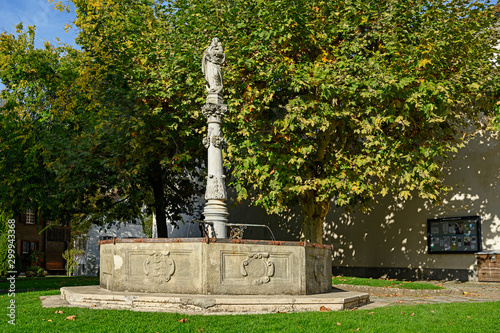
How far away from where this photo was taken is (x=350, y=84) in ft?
53.1

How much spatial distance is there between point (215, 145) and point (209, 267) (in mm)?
3689

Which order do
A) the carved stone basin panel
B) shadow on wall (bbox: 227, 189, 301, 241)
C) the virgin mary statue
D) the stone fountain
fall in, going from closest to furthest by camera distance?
1. the stone fountain
2. the carved stone basin panel
3. the virgin mary statue
4. shadow on wall (bbox: 227, 189, 301, 241)

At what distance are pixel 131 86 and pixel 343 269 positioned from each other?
13178 millimetres

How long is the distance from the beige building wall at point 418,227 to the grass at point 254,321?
1054 cm

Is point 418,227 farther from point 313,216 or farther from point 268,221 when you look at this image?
point 268,221

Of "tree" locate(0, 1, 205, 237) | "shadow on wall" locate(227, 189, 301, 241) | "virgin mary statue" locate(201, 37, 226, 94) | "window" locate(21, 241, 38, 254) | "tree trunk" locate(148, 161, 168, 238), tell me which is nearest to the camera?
"virgin mary statue" locate(201, 37, 226, 94)

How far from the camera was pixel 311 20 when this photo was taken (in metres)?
17.4

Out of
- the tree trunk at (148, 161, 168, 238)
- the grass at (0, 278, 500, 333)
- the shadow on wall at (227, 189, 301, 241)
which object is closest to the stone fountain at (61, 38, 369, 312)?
the grass at (0, 278, 500, 333)

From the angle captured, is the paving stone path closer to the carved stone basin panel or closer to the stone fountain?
the stone fountain

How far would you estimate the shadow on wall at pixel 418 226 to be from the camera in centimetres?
1953

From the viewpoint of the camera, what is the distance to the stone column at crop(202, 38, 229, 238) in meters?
12.1

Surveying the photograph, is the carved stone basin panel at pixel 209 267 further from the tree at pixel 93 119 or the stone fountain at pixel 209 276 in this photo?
the tree at pixel 93 119

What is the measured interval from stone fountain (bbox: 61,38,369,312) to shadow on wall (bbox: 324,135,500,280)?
409 inches

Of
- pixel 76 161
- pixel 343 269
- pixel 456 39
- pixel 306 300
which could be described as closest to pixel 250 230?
pixel 343 269
